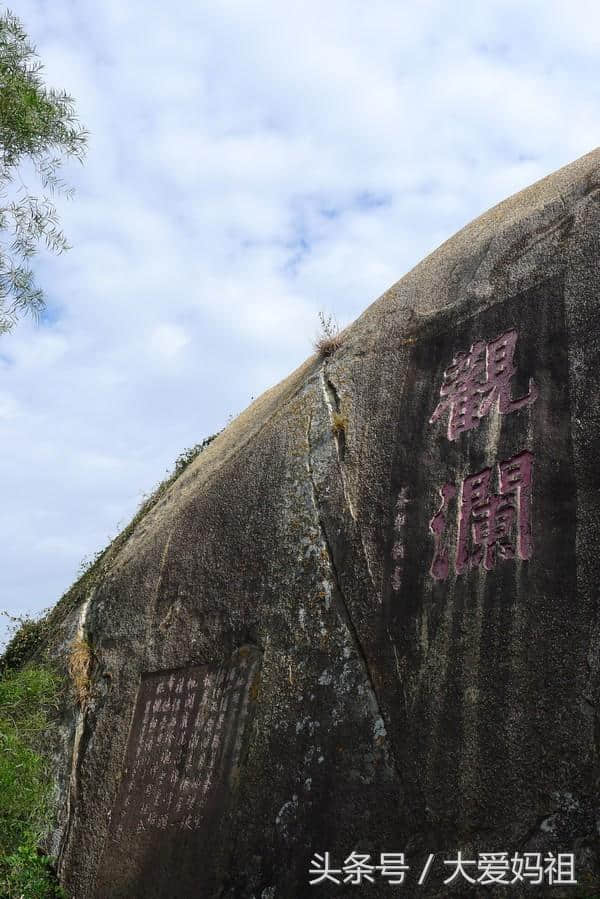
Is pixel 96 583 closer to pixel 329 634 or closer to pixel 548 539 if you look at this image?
pixel 329 634

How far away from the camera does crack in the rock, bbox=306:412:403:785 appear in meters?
4.35

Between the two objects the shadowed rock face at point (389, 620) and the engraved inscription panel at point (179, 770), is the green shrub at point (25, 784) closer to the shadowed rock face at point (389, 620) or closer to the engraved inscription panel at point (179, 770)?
the shadowed rock face at point (389, 620)

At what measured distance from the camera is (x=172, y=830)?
16.8ft

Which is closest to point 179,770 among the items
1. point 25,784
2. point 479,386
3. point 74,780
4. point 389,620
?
point 74,780

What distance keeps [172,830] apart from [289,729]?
1.02 metres

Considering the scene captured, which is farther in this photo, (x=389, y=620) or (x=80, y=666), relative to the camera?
(x=80, y=666)

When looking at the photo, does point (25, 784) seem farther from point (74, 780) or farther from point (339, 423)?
point (339, 423)

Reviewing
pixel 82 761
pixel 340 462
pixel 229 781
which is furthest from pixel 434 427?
pixel 82 761

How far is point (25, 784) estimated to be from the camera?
5930mm

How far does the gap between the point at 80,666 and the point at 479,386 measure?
365 centimetres

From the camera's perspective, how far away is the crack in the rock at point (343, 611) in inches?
171

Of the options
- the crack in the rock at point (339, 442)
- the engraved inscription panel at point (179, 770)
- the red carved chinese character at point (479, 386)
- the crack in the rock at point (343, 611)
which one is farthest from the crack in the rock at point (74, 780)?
the red carved chinese character at point (479, 386)

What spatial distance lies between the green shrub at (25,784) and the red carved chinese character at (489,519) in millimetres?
3302

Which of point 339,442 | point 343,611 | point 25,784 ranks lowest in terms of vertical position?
point 25,784
